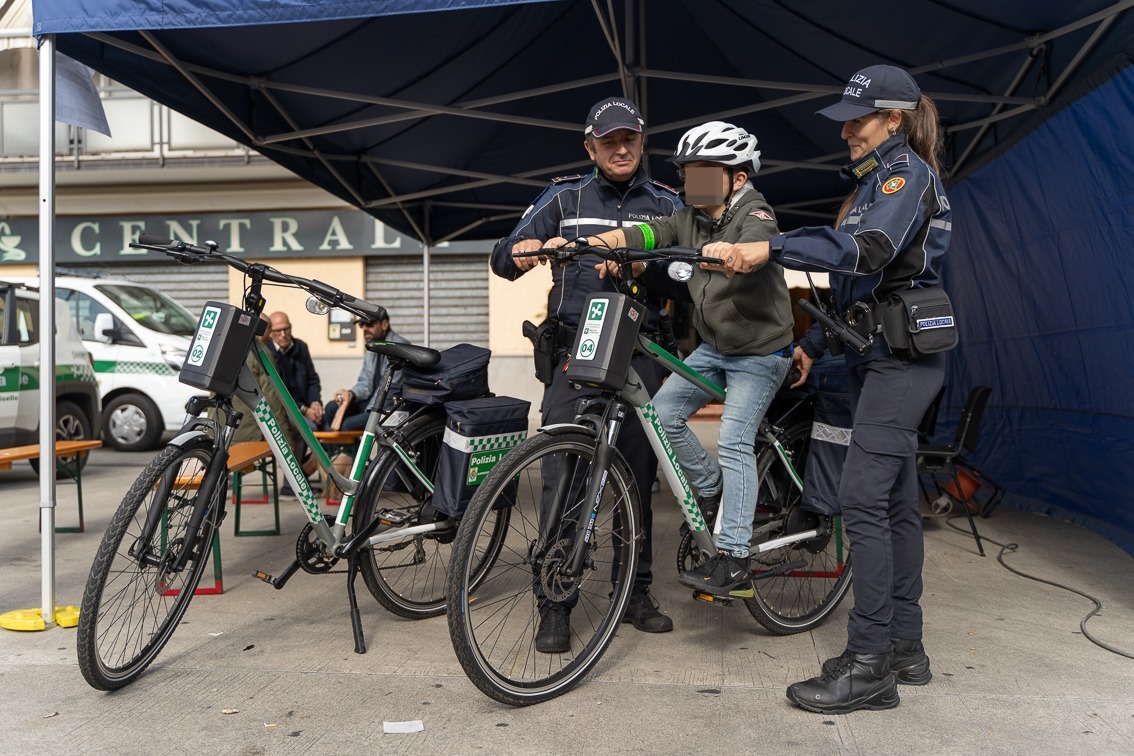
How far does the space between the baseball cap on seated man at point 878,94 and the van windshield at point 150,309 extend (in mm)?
9649

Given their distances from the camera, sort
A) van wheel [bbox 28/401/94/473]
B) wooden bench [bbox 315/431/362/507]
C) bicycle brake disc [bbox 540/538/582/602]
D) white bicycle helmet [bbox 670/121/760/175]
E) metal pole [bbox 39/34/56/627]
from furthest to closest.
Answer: van wheel [bbox 28/401/94/473]
wooden bench [bbox 315/431/362/507]
metal pole [bbox 39/34/56/627]
white bicycle helmet [bbox 670/121/760/175]
bicycle brake disc [bbox 540/538/582/602]

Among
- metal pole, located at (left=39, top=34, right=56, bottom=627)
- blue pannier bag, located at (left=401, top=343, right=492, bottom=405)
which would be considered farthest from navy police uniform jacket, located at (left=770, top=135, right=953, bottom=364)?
metal pole, located at (left=39, top=34, right=56, bottom=627)

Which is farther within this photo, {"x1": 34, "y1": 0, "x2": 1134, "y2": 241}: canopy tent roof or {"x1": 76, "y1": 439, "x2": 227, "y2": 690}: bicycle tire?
{"x1": 34, "y1": 0, "x2": 1134, "y2": 241}: canopy tent roof

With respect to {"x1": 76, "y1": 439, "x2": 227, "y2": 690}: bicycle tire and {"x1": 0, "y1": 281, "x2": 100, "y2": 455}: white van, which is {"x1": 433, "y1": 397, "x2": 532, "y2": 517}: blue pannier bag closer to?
{"x1": 76, "y1": 439, "x2": 227, "y2": 690}: bicycle tire

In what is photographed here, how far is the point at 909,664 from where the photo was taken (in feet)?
11.4

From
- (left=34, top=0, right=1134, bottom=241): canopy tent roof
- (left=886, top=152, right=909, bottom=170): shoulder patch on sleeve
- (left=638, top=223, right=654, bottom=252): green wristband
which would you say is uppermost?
(left=34, top=0, right=1134, bottom=241): canopy tent roof

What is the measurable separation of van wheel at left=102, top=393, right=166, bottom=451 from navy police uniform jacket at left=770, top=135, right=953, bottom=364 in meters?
9.91

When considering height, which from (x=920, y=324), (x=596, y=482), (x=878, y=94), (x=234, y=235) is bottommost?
(x=596, y=482)

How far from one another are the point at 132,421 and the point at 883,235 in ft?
34.1

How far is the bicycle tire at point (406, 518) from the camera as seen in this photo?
3.96 metres

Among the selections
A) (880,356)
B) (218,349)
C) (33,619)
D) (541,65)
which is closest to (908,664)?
(880,356)

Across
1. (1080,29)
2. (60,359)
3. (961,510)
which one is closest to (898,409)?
(1080,29)

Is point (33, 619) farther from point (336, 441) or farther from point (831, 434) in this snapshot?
point (831, 434)

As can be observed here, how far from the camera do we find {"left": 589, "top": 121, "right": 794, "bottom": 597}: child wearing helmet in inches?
141
